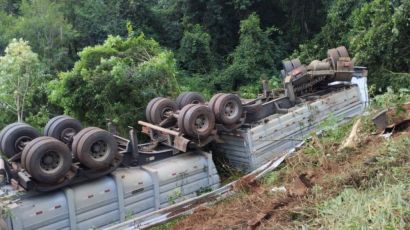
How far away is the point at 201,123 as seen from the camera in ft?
26.8

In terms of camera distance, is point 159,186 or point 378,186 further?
point 159,186

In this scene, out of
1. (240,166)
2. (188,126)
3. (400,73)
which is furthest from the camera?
(400,73)

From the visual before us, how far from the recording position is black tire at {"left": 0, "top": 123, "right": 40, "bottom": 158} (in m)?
7.15

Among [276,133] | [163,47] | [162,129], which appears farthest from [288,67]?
[163,47]

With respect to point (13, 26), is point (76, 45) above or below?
below

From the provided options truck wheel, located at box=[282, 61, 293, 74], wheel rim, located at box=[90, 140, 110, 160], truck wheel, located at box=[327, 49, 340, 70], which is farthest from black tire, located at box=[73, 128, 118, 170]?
truck wheel, located at box=[327, 49, 340, 70]

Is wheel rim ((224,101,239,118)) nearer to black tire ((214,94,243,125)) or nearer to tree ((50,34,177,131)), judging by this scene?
black tire ((214,94,243,125))

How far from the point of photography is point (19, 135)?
7254 millimetres

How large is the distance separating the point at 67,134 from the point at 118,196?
1.42m

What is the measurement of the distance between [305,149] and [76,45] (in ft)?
54.8

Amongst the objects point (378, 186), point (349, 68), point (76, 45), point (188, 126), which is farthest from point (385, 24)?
point (76, 45)

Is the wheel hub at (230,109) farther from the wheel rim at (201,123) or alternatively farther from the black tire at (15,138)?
the black tire at (15,138)

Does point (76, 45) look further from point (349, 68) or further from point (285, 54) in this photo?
point (349, 68)

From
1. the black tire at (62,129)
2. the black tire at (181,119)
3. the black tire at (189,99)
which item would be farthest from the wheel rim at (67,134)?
the black tire at (189,99)
